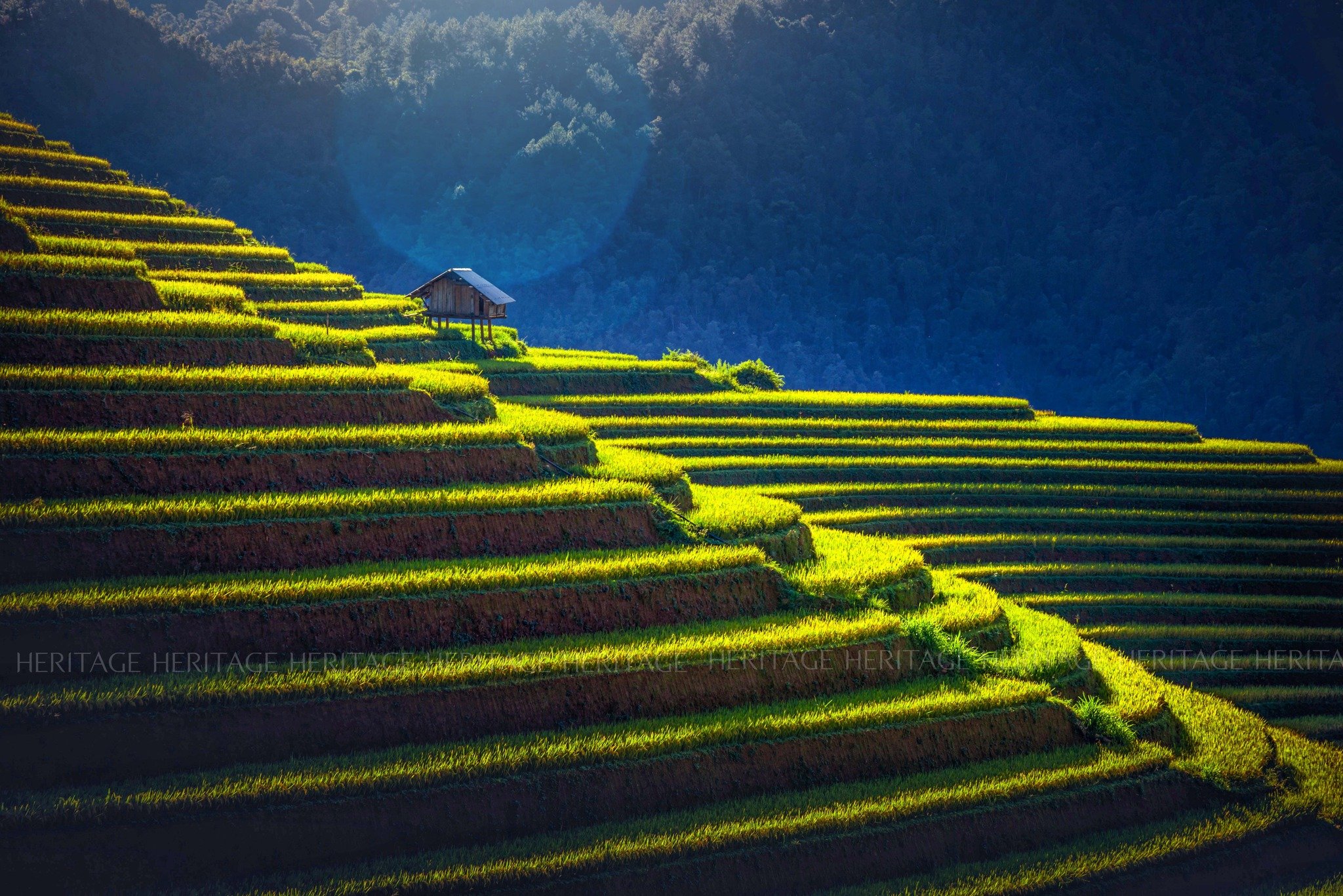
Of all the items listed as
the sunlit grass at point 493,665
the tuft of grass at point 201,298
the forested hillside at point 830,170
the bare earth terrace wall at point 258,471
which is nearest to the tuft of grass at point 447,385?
the bare earth terrace wall at point 258,471

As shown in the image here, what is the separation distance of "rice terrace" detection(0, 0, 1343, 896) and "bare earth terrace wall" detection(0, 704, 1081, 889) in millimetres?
27

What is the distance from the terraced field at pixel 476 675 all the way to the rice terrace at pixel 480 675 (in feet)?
0.13

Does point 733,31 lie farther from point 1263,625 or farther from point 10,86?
point 1263,625

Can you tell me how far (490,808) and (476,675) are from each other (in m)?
1.38

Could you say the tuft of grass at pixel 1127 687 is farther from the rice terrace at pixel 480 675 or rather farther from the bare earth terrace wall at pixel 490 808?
the bare earth terrace wall at pixel 490 808

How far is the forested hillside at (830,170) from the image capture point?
56438mm

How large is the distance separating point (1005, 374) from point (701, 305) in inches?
702

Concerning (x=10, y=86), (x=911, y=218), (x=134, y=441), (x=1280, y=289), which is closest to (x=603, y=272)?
(x=911, y=218)

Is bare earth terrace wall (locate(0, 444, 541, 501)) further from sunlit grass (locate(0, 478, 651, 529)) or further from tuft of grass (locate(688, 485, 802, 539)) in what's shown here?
tuft of grass (locate(688, 485, 802, 539))

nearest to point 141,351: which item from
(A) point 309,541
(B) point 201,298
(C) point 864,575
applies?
(B) point 201,298

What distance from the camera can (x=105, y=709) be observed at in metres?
9.32

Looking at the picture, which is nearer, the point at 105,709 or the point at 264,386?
the point at 105,709

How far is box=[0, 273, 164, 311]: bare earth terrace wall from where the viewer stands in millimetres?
13266

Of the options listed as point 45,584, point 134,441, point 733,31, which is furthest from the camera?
point 733,31
